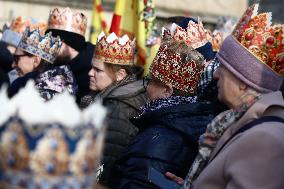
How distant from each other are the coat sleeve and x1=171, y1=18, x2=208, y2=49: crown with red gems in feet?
5.52

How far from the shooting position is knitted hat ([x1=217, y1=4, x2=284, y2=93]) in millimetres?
2707

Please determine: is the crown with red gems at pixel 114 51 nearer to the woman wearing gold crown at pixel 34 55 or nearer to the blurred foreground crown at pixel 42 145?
the woman wearing gold crown at pixel 34 55

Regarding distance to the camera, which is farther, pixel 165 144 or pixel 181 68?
pixel 181 68

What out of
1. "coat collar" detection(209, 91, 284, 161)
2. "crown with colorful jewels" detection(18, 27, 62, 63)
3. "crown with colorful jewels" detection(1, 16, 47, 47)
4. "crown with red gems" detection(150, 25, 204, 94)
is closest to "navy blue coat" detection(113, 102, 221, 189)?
"crown with red gems" detection(150, 25, 204, 94)

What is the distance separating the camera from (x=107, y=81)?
4410mm

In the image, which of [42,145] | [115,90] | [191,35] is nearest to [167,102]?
[115,90]

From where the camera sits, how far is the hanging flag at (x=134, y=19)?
6.48 m

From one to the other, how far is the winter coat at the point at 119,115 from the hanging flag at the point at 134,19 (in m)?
2.38

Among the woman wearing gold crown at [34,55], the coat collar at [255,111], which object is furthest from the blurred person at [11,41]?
the coat collar at [255,111]

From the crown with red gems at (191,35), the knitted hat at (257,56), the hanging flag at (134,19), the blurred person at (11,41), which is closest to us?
the knitted hat at (257,56)

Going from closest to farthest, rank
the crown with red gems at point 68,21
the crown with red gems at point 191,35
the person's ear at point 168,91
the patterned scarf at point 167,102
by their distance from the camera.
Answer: the patterned scarf at point 167,102, the person's ear at point 168,91, the crown with red gems at point 191,35, the crown with red gems at point 68,21

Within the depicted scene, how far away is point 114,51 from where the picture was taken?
15.3ft

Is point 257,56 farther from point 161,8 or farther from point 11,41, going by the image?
point 161,8

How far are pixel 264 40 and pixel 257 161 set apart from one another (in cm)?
59
